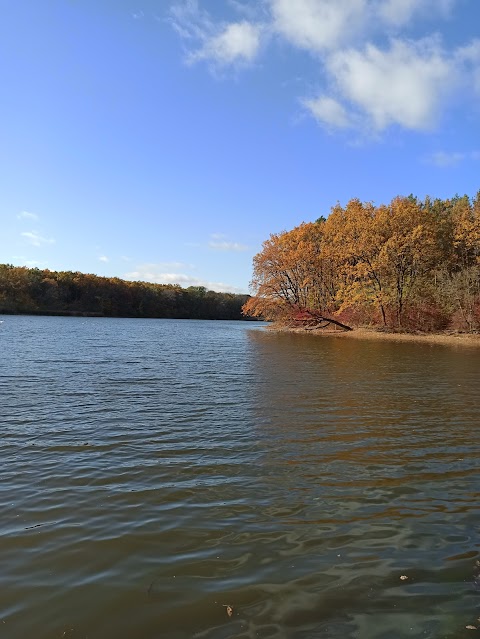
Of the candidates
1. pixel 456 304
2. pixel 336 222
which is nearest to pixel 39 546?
pixel 456 304

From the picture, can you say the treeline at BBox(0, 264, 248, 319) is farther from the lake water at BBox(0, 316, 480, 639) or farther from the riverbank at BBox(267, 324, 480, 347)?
the lake water at BBox(0, 316, 480, 639)

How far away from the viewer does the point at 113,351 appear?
1243 inches

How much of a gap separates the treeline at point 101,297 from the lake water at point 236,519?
121 meters

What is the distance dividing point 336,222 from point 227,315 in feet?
370

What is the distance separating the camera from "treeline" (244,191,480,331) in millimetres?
52969

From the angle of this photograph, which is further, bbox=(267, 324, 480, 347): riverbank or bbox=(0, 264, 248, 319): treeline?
bbox=(0, 264, 248, 319): treeline

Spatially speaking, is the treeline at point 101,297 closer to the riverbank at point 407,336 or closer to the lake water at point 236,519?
the riverbank at point 407,336

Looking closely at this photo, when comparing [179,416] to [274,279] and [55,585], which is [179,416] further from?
[274,279]

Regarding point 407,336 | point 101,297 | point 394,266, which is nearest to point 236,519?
point 407,336

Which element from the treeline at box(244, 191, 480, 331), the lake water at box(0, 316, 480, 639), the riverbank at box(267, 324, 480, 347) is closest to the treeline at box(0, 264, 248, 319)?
the treeline at box(244, 191, 480, 331)

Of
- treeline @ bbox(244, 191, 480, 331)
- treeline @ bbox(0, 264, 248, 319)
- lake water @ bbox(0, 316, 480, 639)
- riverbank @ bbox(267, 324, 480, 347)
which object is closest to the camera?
lake water @ bbox(0, 316, 480, 639)

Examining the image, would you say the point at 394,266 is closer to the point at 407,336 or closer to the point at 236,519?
the point at 407,336

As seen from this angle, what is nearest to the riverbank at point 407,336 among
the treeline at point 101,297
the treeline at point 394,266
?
the treeline at point 394,266

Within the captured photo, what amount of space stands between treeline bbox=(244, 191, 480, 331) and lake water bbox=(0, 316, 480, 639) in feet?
140
